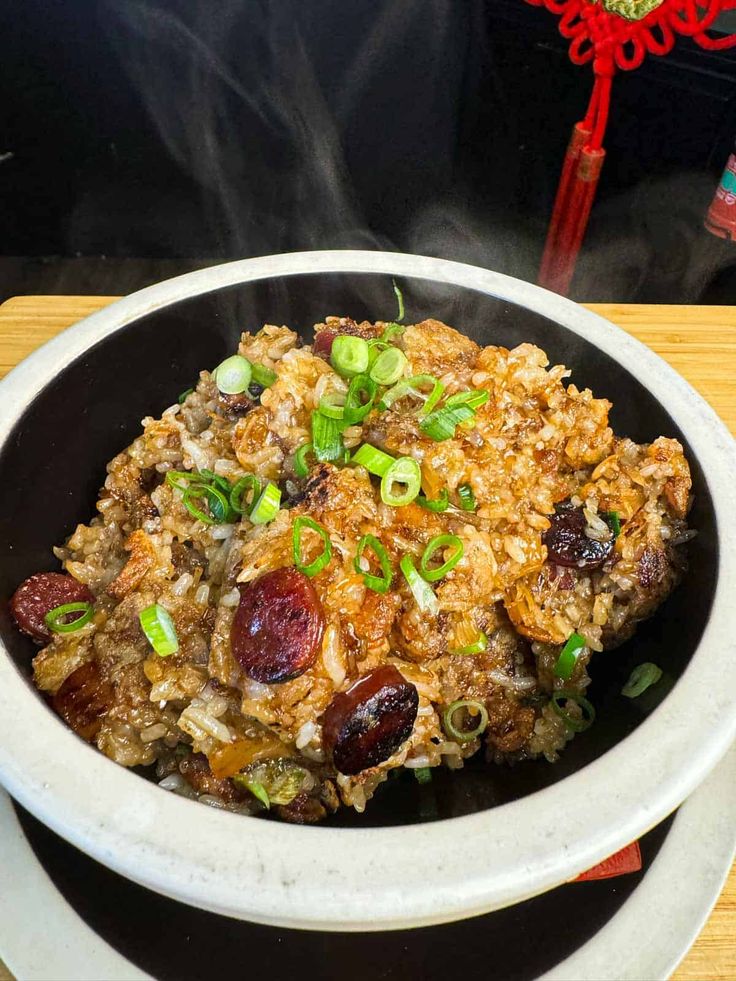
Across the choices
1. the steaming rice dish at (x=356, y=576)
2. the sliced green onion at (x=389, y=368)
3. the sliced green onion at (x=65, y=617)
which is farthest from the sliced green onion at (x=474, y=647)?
the sliced green onion at (x=65, y=617)

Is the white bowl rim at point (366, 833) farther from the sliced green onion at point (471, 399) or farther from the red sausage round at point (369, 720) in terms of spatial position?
the sliced green onion at point (471, 399)

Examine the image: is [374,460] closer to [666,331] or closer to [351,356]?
[351,356]

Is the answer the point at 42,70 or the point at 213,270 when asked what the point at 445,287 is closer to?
the point at 213,270

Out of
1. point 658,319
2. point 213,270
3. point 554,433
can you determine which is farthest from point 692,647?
point 658,319

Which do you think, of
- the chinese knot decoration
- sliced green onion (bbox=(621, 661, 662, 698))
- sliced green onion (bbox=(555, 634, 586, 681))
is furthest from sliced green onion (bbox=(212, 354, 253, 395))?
the chinese knot decoration

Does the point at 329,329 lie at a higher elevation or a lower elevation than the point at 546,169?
higher

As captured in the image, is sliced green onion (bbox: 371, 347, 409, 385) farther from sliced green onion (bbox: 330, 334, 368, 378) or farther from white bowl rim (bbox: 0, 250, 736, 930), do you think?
white bowl rim (bbox: 0, 250, 736, 930)
